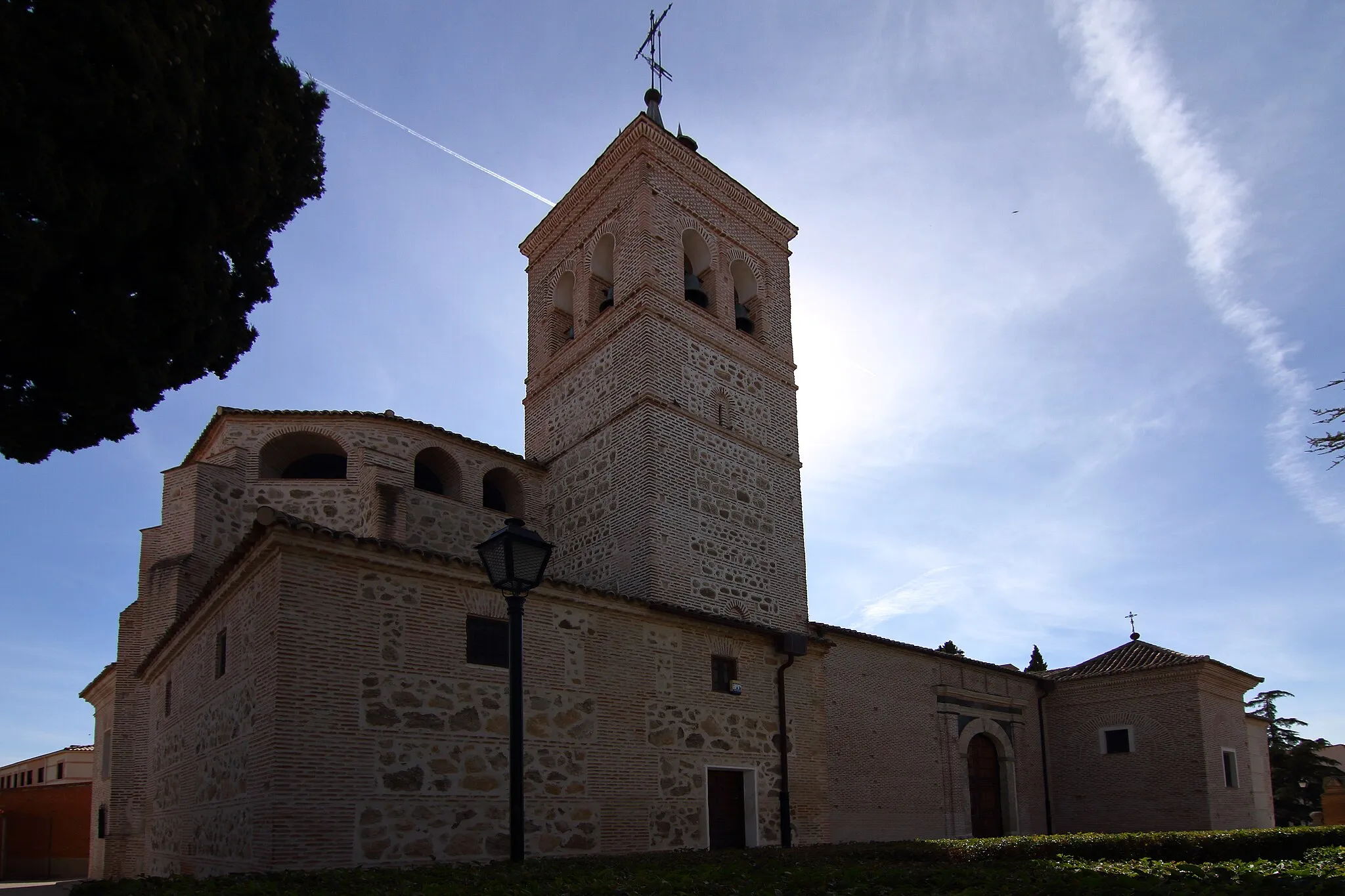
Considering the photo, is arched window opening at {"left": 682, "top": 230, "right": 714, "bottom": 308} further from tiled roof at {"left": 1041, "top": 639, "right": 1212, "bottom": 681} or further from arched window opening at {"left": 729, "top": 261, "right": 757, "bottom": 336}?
tiled roof at {"left": 1041, "top": 639, "right": 1212, "bottom": 681}

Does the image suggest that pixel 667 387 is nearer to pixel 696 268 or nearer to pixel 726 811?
pixel 696 268

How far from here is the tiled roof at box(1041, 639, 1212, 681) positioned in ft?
75.3

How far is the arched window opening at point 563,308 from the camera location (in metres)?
19.7

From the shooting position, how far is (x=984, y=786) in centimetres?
2181

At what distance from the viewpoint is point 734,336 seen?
59.5 ft

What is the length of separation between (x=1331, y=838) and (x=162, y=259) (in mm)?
19888

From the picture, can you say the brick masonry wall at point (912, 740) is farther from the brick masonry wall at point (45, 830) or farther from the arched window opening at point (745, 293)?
the brick masonry wall at point (45, 830)

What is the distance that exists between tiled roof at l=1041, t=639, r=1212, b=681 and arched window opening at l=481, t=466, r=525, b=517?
14.9m

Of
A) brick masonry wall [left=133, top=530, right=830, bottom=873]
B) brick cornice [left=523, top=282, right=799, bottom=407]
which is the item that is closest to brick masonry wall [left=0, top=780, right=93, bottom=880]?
brick masonry wall [left=133, top=530, right=830, bottom=873]

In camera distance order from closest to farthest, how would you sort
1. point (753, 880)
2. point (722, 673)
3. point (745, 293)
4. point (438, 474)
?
1. point (753, 880)
2. point (722, 673)
3. point (438, 474)
4. point (745, 293)

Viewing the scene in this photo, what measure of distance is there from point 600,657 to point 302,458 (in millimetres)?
7987

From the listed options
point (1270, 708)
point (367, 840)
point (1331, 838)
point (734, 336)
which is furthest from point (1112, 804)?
point (1270, 708)

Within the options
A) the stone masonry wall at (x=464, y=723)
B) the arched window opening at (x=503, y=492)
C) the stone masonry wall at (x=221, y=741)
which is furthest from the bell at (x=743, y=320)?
the stone masonry wall at (x=221, y=741)

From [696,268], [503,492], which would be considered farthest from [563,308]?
[503,492]
